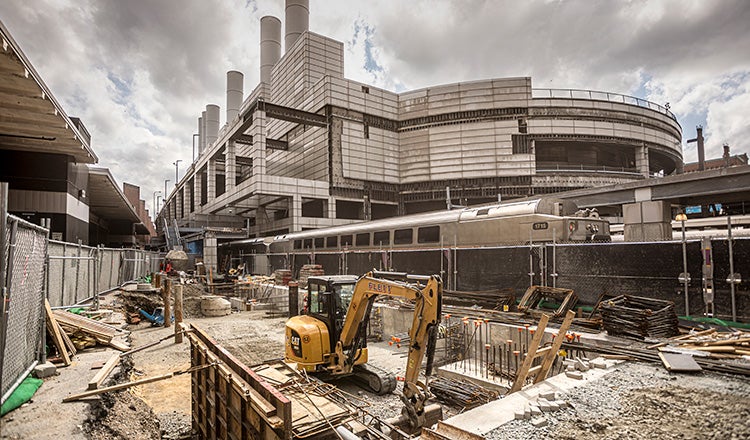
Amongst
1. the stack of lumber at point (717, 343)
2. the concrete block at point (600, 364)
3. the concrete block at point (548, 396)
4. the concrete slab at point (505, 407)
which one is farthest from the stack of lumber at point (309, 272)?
the concrete block at point (548, 396)

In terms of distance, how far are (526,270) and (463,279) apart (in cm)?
260

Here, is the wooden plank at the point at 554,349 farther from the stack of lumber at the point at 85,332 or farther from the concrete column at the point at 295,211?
the concrete column at the point at 295,211

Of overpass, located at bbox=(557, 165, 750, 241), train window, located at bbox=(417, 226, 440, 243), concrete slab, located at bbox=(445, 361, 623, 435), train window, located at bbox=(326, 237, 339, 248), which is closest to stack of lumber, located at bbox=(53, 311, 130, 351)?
concrete slab, located at bbox=(445, 361, 623, 435)

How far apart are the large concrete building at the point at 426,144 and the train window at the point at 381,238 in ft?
61.5

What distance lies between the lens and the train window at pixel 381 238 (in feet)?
67.0

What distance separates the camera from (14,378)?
525 cm

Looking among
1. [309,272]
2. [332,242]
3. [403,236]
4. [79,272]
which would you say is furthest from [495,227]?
[79,272]

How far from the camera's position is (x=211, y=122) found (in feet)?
268

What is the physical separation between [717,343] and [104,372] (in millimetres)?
11263

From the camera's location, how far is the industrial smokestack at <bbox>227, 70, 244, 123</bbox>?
71500 mm

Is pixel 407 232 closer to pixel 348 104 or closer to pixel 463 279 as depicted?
pixel 463 279

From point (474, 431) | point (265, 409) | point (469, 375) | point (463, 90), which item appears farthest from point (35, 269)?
point (463, 90)

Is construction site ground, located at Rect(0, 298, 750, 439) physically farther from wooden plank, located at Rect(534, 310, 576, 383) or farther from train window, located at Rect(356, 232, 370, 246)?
train window, located at Rect(356, 232, 370, 246)

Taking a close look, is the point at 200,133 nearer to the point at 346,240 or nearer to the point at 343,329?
the point at 346,240
